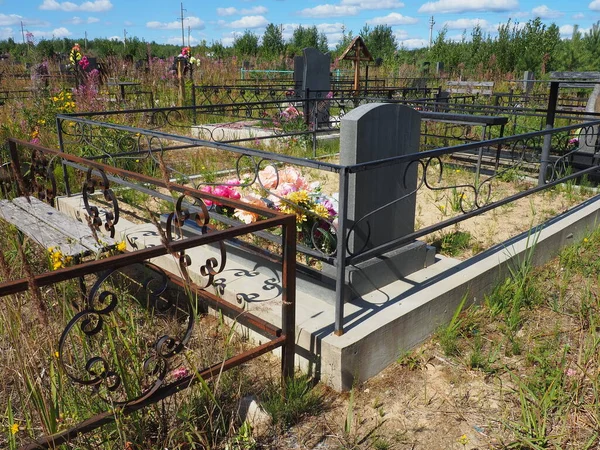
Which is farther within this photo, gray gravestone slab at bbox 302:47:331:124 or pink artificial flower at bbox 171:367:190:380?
gray gravestone slab at bbox 302:47:331:124

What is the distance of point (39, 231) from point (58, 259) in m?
0.57

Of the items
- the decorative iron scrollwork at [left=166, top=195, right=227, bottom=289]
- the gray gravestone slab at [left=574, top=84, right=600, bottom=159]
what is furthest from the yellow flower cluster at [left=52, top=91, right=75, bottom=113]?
the gray gravestone slab at [left=574, top=84, right=600, bottom=159]

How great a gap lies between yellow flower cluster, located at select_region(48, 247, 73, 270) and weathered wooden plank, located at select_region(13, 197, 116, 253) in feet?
0.48

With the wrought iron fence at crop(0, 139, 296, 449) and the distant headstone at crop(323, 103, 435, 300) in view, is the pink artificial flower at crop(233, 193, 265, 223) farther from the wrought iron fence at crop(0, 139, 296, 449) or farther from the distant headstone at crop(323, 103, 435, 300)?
the distant headstone at crop(323, 103, 435, 300)

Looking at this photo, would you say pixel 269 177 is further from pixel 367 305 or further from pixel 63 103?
pixel 63 103

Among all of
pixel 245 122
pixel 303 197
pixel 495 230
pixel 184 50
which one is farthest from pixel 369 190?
pixel 184 50

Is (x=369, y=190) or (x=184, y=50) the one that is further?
(x=184, y=50)

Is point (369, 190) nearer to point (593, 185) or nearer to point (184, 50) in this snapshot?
point (593, 185)

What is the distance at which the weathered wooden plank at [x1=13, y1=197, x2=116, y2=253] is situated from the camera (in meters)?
3.11

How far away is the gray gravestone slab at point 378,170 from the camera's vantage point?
2725 millimetres

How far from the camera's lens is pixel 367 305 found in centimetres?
283

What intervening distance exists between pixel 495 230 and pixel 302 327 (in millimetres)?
2551

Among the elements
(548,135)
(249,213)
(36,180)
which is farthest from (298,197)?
(548,135)

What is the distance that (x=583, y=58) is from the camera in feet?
70.0
